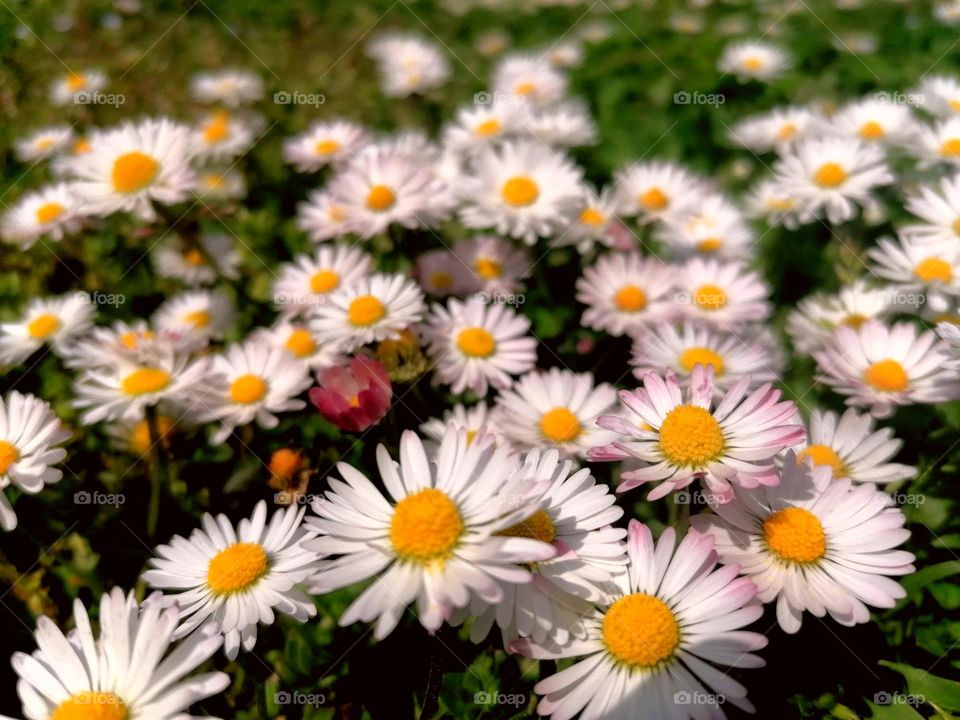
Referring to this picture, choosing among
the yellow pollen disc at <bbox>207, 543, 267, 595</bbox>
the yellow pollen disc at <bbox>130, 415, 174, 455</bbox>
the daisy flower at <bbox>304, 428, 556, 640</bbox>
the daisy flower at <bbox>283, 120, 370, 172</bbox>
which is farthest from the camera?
the daisy flower at <bbox>283, 120, 370, 172</bbox>

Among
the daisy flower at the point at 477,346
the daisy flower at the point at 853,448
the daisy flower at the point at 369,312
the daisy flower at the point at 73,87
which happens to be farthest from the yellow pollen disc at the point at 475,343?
the daisy flower at the point at 73,87

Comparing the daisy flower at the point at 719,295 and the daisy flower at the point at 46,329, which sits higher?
the daisy flower at the point at 719,295

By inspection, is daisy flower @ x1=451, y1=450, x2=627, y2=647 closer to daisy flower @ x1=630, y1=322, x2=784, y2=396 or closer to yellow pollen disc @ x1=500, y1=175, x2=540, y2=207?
daisy flower @ x1=630, y1=322, x2=784, y2=396

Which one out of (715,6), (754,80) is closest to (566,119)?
(754,80)

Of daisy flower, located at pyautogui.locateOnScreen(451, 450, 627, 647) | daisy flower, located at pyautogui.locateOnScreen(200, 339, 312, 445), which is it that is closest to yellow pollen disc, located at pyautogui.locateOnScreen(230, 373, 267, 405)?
daisy flower, located at pyautogui.locateOnScreen(200, 339, 312, 445)

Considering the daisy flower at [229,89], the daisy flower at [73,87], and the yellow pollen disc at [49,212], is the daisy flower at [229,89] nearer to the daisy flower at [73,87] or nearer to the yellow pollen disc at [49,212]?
the daisy flower at [73,87]

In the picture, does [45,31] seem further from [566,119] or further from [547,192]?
[547,192]
